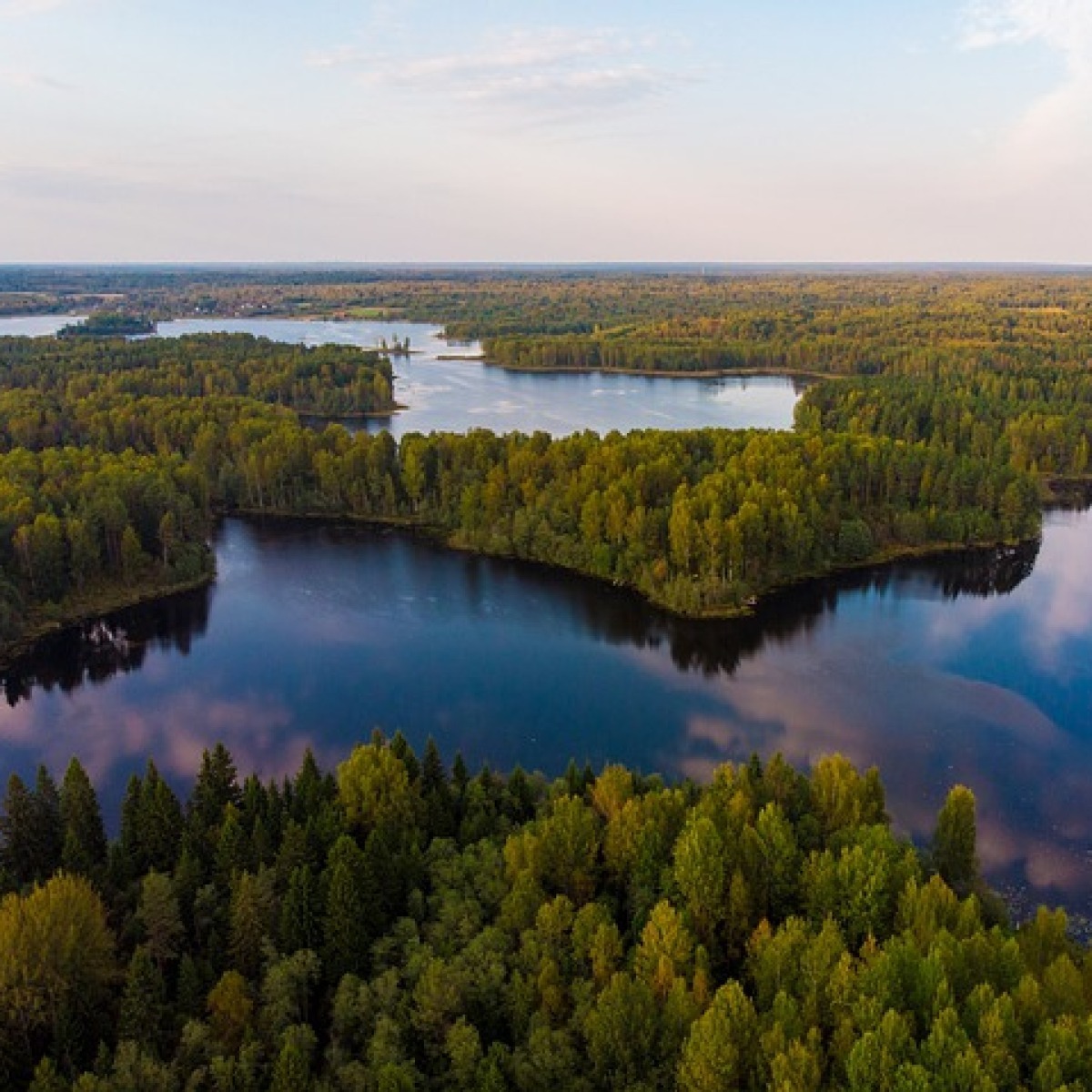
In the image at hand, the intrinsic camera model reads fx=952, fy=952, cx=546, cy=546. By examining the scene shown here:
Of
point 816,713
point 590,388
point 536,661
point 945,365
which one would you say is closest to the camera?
point 816,713

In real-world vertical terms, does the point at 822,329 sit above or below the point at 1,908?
above

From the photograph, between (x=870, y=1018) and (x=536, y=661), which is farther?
(x=536, y=661)

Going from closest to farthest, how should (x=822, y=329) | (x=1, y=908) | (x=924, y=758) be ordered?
(x=1, y=908), (x=924, y=758), (x=822, y=329)

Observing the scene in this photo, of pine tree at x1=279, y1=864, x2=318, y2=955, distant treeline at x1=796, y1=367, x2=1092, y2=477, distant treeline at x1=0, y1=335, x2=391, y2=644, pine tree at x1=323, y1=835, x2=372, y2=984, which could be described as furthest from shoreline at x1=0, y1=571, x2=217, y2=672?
distant treeline at x1=796, y1=367, x2=1092, y2=477

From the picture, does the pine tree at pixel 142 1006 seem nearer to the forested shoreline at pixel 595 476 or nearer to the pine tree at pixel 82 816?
the pine tree at pixel 82 816

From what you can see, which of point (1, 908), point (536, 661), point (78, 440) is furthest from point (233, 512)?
point (1, 908)

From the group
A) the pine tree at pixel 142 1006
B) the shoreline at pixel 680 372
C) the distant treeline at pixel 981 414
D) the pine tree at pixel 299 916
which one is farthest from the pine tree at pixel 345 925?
the shoreline at pixel 680 372

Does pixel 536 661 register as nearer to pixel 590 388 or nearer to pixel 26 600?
pixel 26 600
